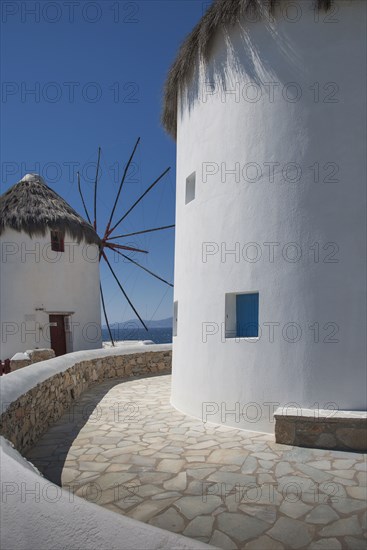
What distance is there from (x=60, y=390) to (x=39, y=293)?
8202 mm

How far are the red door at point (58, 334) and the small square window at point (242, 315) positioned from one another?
10.0 metres

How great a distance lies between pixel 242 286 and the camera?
6453mm

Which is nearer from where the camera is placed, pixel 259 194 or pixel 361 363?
pixel 361 363

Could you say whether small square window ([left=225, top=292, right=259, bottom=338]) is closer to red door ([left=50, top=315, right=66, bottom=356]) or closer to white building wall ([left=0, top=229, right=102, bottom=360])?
white building wall ([left=0, top=229, right=102, bottom=360])

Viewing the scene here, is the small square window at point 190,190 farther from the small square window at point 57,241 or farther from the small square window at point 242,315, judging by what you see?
the small square window at point 57,241

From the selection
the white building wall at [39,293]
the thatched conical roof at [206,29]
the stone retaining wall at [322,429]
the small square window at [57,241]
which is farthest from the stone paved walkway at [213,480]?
the small square window at [57,241]

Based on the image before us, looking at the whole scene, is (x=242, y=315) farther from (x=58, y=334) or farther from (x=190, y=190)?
(x=58, y=334)

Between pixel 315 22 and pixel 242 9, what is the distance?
1162 millimetres

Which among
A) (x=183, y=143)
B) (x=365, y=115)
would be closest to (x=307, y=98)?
(x=365, y=115)

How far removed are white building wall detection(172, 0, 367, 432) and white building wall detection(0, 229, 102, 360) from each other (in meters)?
9.45

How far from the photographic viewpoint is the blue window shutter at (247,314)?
639 centimetres

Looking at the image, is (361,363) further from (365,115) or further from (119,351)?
(119,351)

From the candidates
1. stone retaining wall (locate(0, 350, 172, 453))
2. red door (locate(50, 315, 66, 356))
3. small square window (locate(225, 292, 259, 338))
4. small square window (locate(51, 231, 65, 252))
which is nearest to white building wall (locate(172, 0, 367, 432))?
small square window (locate(225, 292, 259, 338))

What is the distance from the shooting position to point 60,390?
24.5ft
